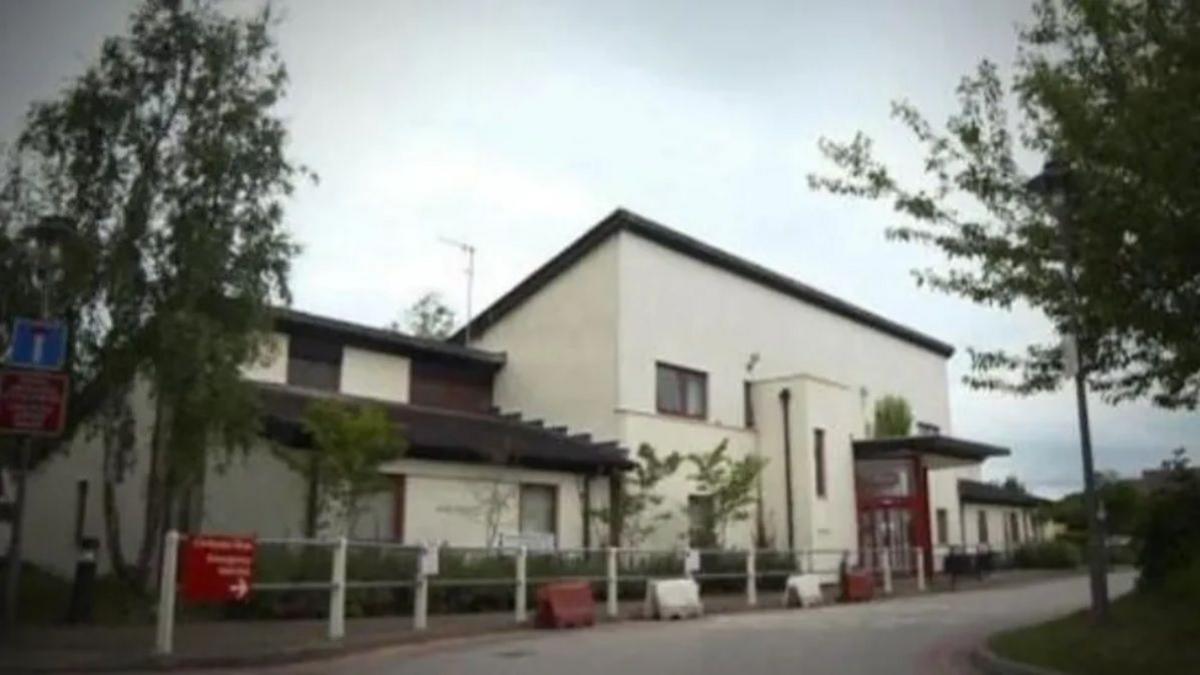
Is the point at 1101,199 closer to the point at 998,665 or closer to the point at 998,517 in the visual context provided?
the point at 998,665

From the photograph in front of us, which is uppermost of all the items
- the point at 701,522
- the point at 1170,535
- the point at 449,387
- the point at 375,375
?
the point at 449,387

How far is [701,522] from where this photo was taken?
29.8 metres

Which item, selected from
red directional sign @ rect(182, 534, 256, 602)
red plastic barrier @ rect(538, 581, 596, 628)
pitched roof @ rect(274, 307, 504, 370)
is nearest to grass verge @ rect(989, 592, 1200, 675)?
red plastic barrier @ rect(538, 581, 596, 628)

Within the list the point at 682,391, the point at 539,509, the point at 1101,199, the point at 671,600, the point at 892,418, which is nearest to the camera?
the point at 1101,199

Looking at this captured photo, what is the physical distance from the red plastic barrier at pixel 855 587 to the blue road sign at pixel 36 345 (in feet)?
57.7

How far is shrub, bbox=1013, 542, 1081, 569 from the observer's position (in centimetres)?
4594

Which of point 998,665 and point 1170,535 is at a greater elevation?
point 1170,535

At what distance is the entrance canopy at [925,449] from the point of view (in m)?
33.6

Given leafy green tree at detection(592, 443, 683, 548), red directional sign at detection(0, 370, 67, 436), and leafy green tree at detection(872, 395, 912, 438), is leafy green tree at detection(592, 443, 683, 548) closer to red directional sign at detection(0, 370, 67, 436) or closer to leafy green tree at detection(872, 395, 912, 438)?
leafy green tree at detection(872, 395, 912, 438)

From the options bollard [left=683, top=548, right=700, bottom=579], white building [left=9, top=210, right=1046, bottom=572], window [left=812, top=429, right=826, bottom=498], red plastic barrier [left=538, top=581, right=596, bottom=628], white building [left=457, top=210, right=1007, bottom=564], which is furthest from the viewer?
window [left=812, top=429, right=826, bottom=498]

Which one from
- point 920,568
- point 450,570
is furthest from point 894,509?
point 450,570

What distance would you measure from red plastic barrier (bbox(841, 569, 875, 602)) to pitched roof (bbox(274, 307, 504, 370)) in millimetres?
11071

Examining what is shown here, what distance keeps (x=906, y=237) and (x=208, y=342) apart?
899 centimetres

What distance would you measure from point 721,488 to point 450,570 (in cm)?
1017
